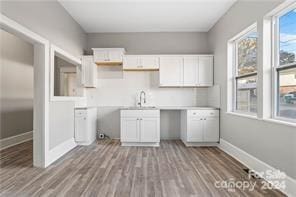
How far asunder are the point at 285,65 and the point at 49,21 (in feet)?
12.1

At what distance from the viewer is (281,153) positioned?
2.49 meters

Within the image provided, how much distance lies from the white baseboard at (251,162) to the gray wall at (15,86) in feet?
16.0

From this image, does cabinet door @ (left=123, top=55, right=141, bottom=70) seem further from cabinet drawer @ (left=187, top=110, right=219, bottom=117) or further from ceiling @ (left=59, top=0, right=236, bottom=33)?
cabinet drawer @ (left=187, top=110, right=219, bottom=117)

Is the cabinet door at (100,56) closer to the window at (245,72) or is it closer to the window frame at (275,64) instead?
the window at (245,72)

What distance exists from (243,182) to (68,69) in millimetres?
4960

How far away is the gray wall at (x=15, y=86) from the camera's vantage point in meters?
4.71

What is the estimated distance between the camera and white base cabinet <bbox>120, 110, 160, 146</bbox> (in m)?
4.73

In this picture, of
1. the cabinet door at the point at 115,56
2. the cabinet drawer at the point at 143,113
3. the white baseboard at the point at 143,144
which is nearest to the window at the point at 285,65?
the cabinet drawer at the point at 143,113

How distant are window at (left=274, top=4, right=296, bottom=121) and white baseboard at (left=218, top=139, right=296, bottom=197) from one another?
0.72m

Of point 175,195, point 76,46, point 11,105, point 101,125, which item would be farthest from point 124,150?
point 11,105

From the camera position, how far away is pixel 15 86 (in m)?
5.14

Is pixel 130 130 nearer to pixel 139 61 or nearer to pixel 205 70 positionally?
pixel 139 61

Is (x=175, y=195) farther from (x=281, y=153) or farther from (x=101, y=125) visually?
(x=101, y=125)

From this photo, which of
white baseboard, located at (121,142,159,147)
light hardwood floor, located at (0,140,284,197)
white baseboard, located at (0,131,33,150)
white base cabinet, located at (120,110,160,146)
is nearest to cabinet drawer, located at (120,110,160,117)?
white base cabinet, located at (120,110,160,146)
